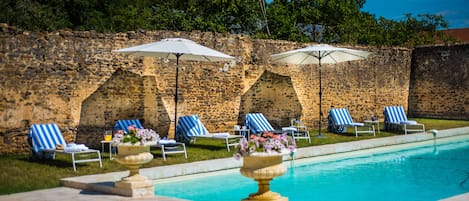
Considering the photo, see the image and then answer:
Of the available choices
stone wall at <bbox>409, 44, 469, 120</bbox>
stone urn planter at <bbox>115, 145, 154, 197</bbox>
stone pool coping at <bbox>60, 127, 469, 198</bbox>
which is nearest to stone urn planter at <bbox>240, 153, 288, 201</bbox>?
stone urn planter at <bbox>115, 145, 154, 197</bbox>

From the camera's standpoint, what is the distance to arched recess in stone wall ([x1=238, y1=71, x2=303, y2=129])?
1625cm

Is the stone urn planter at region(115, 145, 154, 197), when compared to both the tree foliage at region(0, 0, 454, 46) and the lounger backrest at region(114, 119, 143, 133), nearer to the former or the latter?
the lounger backrest at region(114, 119, 143, 133)

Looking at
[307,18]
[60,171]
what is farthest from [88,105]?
[307,18]

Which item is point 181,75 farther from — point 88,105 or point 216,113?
point 88,105

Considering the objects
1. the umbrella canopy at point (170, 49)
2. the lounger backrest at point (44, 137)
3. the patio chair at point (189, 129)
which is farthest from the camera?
the patio chair at point (189, 129)

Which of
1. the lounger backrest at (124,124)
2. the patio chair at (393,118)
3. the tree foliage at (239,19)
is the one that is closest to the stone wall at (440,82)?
the patio chair at (393,118)

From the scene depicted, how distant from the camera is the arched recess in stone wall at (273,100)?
16.2 m

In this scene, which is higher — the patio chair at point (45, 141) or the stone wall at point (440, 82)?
the stone wall at point (440, 82)

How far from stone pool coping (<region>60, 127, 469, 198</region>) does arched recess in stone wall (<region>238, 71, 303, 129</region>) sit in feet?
11.3

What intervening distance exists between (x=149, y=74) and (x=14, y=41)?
10.6 ft

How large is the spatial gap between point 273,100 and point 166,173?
26.0ft

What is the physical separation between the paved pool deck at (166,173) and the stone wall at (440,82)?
22.5 ft

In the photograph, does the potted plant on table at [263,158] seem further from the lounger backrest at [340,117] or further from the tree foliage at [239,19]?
the tree foliage at [239,19]

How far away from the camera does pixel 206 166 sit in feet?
32.6
